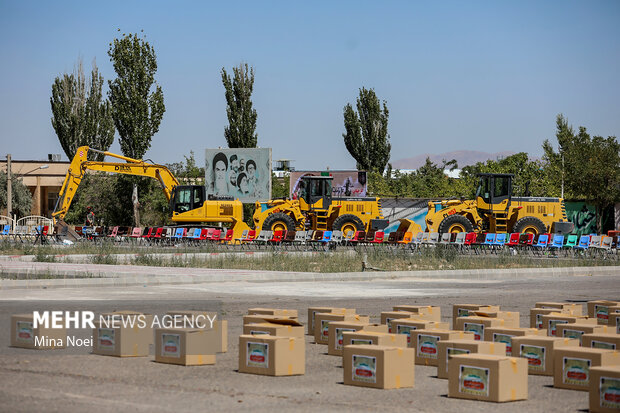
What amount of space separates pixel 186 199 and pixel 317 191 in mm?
7862

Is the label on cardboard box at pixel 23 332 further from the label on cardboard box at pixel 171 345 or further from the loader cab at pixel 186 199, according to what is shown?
the loader cab at pixel 186 199

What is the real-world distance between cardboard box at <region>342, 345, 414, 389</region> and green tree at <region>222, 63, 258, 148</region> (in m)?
53.5

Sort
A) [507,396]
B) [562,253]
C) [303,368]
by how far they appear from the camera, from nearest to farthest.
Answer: [507,396] → [303,368] → [562,253]

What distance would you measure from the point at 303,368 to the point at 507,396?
7.70ft

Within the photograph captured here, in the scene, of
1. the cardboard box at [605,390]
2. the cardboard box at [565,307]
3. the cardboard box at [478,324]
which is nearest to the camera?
the cardboard box at [605,390]

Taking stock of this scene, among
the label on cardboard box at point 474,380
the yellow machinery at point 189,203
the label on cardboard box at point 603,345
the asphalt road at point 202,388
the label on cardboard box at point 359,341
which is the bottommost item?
the asphalt road at point 202,388

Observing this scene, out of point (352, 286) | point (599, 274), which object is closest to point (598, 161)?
point (599, 274)

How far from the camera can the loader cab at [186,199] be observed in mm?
47562

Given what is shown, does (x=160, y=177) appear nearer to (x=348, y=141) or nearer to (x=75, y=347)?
(x=348, y=141)

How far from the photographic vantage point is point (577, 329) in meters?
11.4

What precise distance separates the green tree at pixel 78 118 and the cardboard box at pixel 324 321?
5378cm

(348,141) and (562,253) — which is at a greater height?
(348,141)

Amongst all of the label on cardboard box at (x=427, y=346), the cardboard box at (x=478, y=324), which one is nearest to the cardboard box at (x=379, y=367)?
the label on cardboard box at (x=427, y=346)

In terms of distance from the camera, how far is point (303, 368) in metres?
9.98
